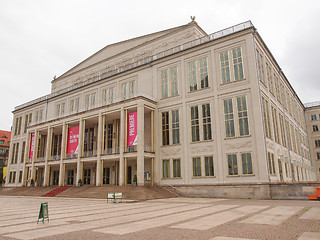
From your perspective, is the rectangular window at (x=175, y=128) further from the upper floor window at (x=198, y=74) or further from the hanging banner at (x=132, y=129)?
the hanging banner at (x=132, y=129)

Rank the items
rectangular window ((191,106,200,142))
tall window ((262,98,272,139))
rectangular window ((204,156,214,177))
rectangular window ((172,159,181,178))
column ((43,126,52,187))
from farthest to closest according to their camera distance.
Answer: column ((43,126,52,187)) < rectangular window ((172,159,181,178)) < rectangular window ((191,106,200,142)) < rectangular window ((204,156,214,177)) < tall window ((262,98,272,139))

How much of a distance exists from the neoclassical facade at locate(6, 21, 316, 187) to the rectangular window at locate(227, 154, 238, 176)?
98mm

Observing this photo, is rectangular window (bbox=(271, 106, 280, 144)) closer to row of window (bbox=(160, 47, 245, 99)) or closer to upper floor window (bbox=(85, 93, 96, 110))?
row of window (bbox=(160, 47, 245, 99))

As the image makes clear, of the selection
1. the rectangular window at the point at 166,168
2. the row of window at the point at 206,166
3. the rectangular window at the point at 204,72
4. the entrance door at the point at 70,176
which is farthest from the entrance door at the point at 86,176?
the rectangular window at the point at 204,72

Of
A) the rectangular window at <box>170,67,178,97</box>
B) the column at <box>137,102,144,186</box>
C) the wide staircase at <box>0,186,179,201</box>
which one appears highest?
the rectangular window at <box>170,67,178,97</box>

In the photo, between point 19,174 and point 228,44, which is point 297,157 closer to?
point 228,44

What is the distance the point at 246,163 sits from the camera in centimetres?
2514

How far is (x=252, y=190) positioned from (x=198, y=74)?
14188 mm

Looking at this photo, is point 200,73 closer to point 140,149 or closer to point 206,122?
point 206,122

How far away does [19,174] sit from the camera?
157 feet

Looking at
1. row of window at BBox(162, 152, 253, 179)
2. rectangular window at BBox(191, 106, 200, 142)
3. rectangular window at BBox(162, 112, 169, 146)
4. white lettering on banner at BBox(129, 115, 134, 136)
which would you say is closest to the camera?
row of window at BBox(162, 152, 253, 179)

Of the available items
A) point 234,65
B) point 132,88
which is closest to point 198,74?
point 234,65

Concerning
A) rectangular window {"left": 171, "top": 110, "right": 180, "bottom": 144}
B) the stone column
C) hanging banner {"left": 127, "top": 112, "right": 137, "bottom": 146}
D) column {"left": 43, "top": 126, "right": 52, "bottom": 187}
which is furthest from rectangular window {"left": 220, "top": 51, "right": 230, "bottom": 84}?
column {"left": 43, "top": 126, "right": 52, "bottom": 187}

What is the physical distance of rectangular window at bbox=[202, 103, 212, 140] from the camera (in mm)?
28281
